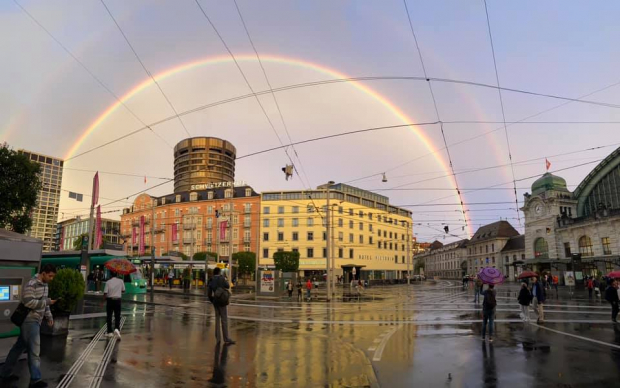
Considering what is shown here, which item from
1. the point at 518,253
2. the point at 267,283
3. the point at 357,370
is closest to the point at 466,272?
the point at 518,253

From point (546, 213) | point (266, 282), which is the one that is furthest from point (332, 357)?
point (546, 213)

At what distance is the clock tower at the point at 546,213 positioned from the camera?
71.2m

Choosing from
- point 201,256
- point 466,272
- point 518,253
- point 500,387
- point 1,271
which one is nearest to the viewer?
point 500,387

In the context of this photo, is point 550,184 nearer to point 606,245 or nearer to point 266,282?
point 606,245

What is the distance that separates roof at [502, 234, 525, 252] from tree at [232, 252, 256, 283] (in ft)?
223

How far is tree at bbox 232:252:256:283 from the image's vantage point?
258ft

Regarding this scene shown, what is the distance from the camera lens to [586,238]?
6425 cm

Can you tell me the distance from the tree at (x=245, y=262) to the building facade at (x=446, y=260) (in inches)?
3192

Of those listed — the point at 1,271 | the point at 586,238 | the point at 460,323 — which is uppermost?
the point at 586,238

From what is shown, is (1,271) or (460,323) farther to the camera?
(460,323)

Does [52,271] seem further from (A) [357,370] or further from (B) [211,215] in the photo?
(B) [211,215]

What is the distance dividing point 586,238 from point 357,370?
230 feet

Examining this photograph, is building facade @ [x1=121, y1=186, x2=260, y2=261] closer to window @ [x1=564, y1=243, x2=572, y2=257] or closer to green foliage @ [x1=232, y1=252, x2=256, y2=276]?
green foliage @ [x1=232, y1=252, x2=256, y2=276]

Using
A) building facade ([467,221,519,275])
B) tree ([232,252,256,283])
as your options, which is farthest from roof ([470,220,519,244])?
tree ([232,252,256,283])
